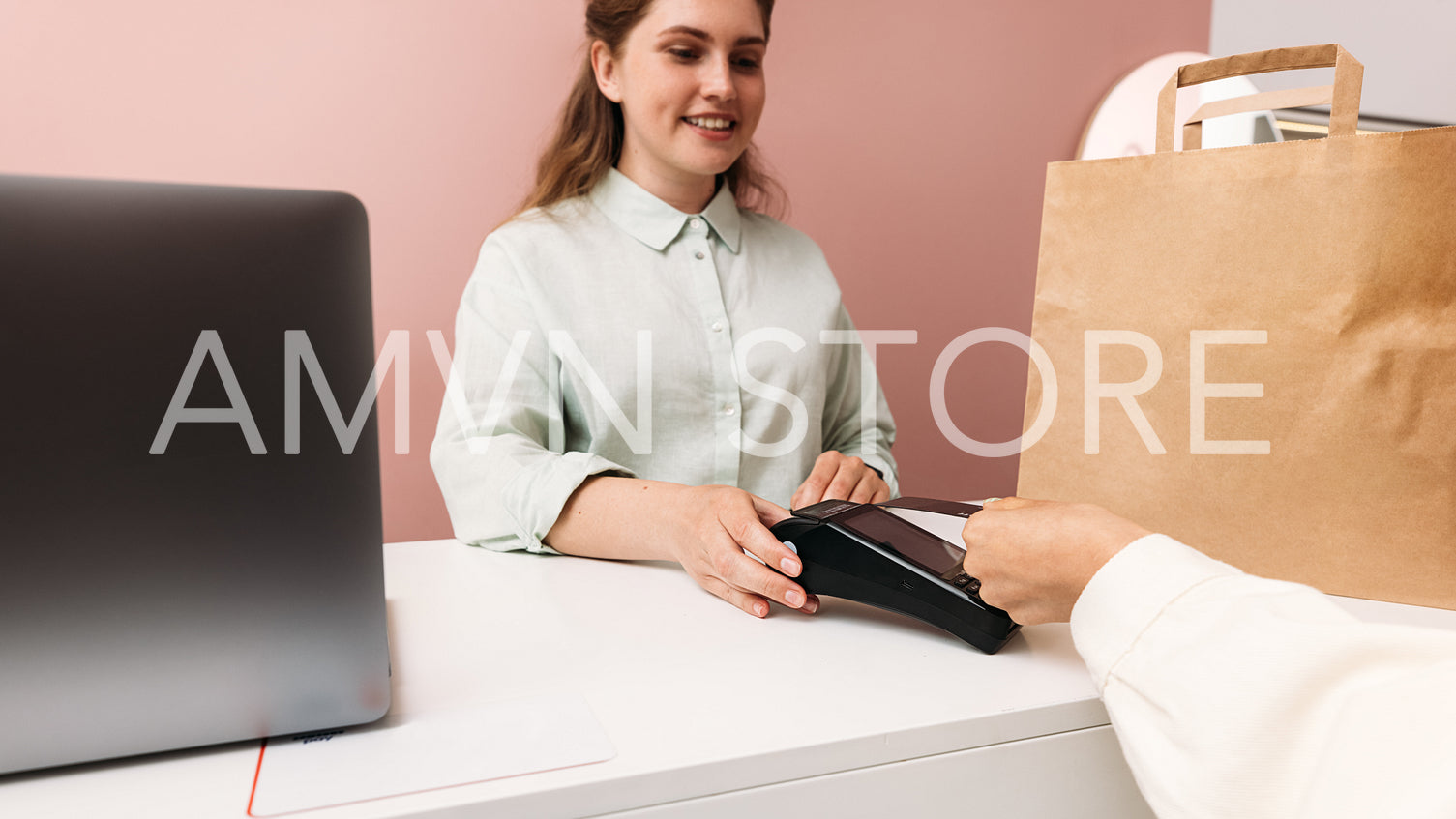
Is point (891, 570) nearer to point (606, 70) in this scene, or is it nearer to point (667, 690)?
point (667, 690)

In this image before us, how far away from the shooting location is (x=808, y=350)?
1.30m

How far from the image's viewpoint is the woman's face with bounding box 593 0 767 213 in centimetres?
121

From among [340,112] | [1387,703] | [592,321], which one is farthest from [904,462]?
[1387,703]

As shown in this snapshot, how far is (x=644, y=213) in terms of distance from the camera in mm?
1261

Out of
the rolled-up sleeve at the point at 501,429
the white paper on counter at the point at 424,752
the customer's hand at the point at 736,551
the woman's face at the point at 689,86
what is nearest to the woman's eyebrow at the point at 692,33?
the woman's face at the point at 689,86

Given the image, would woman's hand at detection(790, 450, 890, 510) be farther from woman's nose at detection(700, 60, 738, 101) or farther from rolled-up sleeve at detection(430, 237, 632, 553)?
woman's nose at detection(700, 60, 738, 101)

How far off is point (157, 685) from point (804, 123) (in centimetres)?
168

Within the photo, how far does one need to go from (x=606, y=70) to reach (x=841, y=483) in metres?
0.70

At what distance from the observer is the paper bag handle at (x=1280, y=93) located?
26.5 inches

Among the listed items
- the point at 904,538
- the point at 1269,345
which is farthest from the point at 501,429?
the point at 1269,345

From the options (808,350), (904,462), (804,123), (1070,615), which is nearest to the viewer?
(1070,615)

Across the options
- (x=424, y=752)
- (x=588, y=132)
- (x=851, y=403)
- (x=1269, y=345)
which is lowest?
(x=424, y=752)

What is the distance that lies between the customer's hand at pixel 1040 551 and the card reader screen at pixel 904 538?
42mm

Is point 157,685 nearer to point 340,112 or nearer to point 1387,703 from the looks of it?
point 1387,703
